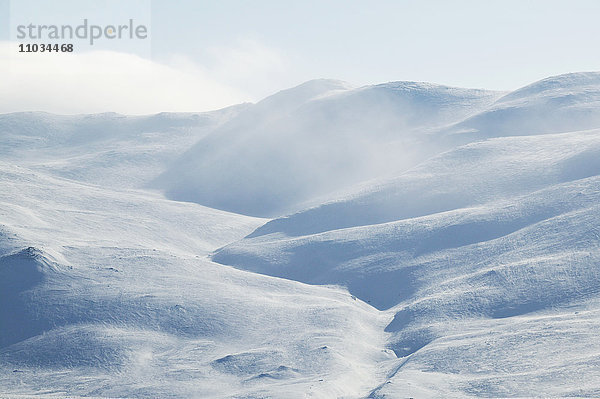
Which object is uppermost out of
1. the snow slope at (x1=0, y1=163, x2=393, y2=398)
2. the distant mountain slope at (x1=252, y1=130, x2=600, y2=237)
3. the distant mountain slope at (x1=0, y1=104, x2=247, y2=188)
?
the distant mountain slope at (x1=0, y1=104, x2=247, y2=188)

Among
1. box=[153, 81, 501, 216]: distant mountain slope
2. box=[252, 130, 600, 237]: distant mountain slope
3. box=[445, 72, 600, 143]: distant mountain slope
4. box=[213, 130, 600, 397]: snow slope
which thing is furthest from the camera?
box=[153, 81, 501, 216]: distant mountain slope

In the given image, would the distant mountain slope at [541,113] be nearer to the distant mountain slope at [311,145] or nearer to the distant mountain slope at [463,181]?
the distant mountain slope at [311,145]

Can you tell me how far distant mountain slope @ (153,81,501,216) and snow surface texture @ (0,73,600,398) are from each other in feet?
1.46

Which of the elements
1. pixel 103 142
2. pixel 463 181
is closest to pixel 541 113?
pixel 463 181

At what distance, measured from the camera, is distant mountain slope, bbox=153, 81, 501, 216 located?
342 feet

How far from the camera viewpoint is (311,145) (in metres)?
115

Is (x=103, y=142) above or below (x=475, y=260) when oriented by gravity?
above

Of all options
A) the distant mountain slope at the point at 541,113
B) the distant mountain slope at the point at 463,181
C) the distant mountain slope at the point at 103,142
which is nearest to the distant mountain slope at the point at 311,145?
the distant mountain slope at the point at 103,142

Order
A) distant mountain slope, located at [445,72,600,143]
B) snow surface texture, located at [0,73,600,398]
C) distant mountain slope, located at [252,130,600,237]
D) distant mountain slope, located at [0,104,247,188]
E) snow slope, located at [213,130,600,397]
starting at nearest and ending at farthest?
snow slope, located at [213,130,600,397] < snow surface texture, located at [0,73,600,398] < distant mountain slope, located at [252,130,600,237] < distant mountain slope, located at [445,72,600,143] < distant mountain slope, located at [0,104,247,188]

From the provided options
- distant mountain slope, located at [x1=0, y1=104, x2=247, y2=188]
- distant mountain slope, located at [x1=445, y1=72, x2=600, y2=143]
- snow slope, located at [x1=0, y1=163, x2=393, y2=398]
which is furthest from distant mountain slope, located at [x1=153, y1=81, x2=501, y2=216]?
snow slope, located at [x1=0, y1=163, x2=393, y2=398]

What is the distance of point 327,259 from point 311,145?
4732 cm

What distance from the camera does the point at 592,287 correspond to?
166ft

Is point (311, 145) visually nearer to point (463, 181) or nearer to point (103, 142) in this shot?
point (463, 181)

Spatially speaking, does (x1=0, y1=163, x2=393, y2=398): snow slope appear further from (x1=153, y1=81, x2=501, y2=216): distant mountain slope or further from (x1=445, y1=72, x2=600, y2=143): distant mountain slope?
(x1=445, y1=72, x2=600, y2=143): distant mountain slope
